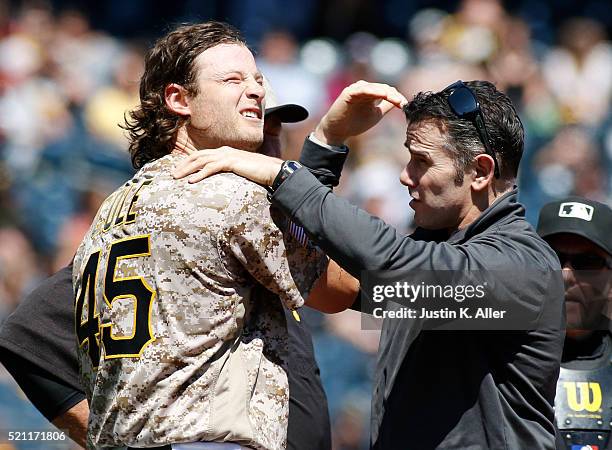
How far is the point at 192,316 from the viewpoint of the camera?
263 centimetres

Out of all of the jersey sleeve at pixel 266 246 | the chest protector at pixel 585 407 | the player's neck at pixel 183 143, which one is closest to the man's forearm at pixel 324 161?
the player's neck at pixel 183 143

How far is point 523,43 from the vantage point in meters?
8.57

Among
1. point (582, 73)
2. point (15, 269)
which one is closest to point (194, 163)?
point (15, 269)

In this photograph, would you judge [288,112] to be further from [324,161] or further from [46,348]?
[46,348]

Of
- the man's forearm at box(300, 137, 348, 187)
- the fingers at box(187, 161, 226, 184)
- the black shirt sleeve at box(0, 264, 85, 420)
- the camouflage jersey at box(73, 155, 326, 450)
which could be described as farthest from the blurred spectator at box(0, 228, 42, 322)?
the fingers at box(187, 161, 226, 184)

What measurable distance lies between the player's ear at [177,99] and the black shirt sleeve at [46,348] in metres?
1.09

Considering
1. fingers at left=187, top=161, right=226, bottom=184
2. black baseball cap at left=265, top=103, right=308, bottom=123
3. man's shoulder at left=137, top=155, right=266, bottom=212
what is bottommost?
man's shoulder at left=137, top=155, right=266, bottom=212

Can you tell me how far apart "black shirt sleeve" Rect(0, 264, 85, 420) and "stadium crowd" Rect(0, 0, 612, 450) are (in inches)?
131

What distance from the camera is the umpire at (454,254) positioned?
2723 mm

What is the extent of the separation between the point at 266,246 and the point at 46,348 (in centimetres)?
144

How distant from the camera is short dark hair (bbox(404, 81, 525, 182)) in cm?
305

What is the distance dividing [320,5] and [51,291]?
5.55 m

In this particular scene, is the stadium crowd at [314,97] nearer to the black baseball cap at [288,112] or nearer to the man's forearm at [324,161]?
the black baseball cap at [288,112]

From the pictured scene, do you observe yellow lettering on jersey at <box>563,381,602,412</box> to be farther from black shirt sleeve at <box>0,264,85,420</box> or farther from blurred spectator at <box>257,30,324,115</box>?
blurred spectator at <box>257,30,324,115</box>
